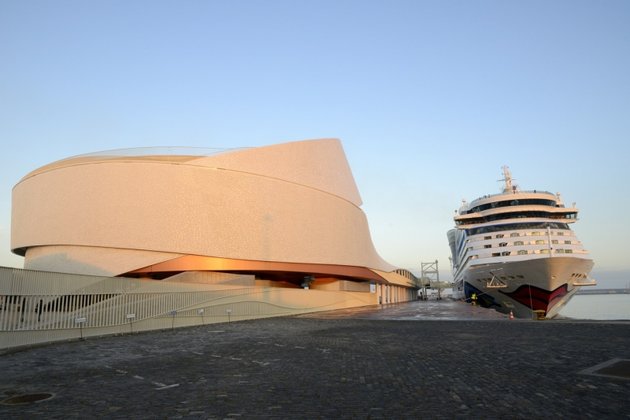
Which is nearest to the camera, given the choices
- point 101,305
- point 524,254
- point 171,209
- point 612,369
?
point 612,369

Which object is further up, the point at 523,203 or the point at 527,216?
the point at 523,203

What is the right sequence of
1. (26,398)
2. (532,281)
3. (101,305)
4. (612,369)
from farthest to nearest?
(532,281) < (101,305) < (612,369) < (26,398)

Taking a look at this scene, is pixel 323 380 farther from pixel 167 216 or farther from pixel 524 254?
pixel 524 254

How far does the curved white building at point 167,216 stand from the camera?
1184 inches

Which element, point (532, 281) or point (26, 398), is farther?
point (532, 281)

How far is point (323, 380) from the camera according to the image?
7.04m

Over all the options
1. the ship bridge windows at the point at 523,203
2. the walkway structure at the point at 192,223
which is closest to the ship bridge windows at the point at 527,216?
the ship bridge windows at the point at 523,203

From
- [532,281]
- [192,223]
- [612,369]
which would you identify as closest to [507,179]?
[532,281]

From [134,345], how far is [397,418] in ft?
32.0

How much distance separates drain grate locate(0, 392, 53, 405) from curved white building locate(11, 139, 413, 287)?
24568 millimetres

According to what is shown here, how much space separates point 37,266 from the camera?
31.3m

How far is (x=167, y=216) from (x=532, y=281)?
28.0 metres

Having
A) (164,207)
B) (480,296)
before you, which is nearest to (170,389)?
(164,207)

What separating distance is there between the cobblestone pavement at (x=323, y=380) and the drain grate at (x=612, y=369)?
0.19 metres
